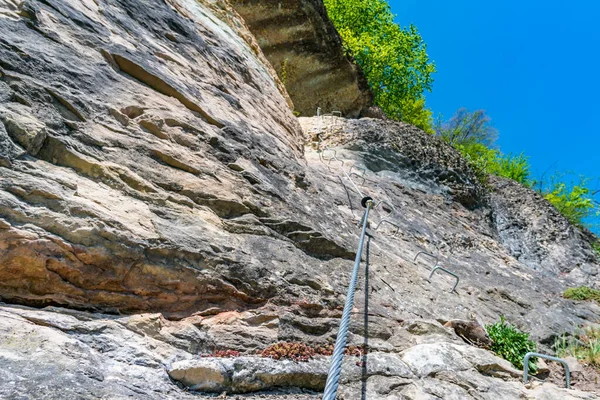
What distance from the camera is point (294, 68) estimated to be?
52.6ft

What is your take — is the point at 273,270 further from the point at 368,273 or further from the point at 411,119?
the point at 411,119

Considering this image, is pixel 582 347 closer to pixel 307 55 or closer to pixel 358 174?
pixel 358 174

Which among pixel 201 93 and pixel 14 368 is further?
pixel 201 93

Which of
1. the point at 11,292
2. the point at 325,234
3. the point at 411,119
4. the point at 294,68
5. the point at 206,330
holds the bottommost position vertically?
the point at 11,292

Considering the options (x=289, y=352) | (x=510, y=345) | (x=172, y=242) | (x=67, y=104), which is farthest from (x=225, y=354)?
(x=510, y=345)

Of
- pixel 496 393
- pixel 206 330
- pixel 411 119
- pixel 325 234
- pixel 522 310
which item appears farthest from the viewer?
pixel 411 119

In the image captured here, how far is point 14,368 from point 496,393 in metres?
3.99

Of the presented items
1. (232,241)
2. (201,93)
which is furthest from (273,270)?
(201,93)

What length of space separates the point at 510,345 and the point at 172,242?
4.74 m

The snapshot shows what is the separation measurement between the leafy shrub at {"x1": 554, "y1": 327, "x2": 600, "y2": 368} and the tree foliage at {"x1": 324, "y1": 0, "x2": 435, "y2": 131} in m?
17.2

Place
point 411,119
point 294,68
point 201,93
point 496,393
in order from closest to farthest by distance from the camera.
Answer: point 496,393, point 201,93, point 294,68, point 411,119

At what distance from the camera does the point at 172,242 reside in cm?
386

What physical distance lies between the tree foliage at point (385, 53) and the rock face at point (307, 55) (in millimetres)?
6112

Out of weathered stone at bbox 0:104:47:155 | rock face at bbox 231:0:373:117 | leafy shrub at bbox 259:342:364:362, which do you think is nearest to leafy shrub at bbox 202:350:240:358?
leafy shrub at bbox 259:342:364:362
